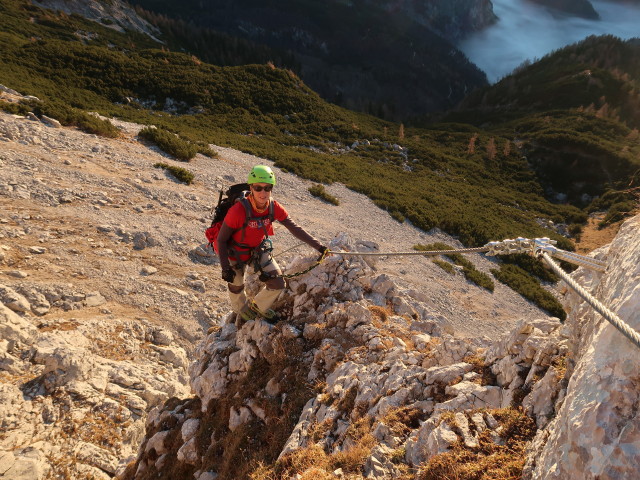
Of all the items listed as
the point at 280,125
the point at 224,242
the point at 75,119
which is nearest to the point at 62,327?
the point at 224,242

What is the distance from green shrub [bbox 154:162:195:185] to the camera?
1714 cm

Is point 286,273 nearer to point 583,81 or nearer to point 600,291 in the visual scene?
point 600,291

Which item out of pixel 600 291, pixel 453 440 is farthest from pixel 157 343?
pixel 600 291

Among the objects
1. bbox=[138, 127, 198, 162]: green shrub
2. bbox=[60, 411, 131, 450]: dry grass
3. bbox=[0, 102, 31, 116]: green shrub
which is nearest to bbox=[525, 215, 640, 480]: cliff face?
bbox=[60, 411, 131, 450]: dry grass

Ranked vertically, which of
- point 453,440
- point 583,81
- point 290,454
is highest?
point 583,81

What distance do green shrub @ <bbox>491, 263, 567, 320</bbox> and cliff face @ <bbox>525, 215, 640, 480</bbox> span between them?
16903 mm

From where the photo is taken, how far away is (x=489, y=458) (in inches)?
118

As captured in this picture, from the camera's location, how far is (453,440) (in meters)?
3.26

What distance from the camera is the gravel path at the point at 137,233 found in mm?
10016

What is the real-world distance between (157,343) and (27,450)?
3397mm

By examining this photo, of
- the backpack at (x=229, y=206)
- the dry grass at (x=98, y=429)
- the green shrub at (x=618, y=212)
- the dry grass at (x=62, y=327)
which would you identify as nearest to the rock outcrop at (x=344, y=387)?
the dry grass at (x=98, y=429)

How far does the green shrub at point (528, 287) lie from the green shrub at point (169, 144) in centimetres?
1846

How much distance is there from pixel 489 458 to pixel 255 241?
4233 millimetres

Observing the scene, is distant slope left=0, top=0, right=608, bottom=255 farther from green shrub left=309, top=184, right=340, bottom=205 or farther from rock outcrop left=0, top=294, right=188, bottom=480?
rock outcrop left=0, top=294, right=188, bottom=480
